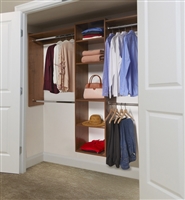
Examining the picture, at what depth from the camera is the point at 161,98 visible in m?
1.67

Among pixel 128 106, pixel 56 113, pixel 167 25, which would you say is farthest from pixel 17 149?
pixel 167 25

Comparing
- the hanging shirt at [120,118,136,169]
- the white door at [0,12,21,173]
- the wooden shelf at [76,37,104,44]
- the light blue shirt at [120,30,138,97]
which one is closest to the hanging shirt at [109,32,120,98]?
the light blue shirt at [120,30,138,97]

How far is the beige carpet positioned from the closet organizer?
321mm

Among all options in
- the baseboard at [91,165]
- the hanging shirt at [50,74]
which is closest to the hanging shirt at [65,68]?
the hanging shirt at [50,74]

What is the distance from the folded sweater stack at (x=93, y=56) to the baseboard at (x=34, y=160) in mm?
1571

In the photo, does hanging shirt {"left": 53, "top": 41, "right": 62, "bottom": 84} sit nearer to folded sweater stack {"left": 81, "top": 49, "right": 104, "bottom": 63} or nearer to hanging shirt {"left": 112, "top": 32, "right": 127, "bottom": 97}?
folded sweater stack {"left": 81, "top": 49, "right": 104, "bottom": 63}

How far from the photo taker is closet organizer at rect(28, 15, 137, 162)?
2637 mm

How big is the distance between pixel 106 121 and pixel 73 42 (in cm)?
120

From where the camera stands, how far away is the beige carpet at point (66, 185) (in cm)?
211

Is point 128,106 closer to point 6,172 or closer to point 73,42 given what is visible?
point 73,42

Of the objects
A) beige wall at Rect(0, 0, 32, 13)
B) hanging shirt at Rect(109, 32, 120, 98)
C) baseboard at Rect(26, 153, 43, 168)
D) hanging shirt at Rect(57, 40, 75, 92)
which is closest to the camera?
hanging shirt at Rect(109, 32, 120, 98)

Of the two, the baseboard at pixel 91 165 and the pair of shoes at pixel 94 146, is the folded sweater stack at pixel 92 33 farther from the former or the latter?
the baseboard at pixel 91 165

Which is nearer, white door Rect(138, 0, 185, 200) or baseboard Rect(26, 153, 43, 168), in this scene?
white door Rect(138, 0, 185, 200)

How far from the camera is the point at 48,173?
277cm
